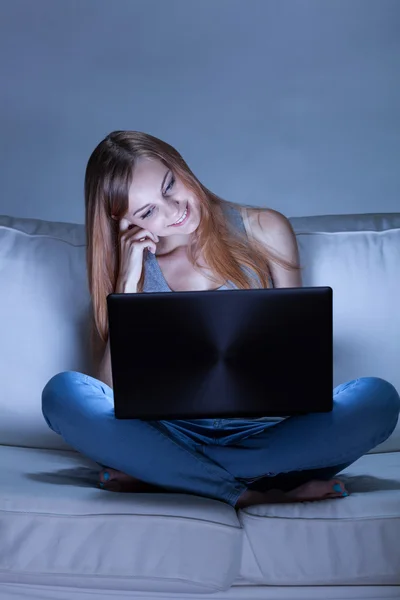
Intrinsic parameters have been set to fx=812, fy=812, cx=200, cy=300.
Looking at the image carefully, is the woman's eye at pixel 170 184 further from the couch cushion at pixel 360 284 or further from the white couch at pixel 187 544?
the white couch at pixel 187 544

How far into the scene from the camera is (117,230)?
1954 millimetres

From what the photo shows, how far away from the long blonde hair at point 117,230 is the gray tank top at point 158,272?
0.01m

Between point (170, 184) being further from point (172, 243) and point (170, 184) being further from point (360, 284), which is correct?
point (360, 284)

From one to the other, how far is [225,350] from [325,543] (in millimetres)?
363

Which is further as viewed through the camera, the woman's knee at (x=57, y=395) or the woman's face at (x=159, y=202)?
the woman's face at (x=159, y=202)

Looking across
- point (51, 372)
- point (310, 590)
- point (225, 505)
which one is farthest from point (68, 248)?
point (310, 590)

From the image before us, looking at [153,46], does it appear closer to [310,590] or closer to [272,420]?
[272,420]

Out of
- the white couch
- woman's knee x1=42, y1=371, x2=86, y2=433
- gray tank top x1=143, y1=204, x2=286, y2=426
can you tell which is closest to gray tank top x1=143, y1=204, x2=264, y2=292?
gray tank top x1=143, y1=204, x2=286, y2=426

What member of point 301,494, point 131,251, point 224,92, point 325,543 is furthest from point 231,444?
point 224,92

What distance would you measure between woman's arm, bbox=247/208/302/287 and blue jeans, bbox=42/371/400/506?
1.45 feet

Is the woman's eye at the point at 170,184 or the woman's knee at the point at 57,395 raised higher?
the woman's eye at the point at 170,184

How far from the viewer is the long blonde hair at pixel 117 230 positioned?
1.91 m

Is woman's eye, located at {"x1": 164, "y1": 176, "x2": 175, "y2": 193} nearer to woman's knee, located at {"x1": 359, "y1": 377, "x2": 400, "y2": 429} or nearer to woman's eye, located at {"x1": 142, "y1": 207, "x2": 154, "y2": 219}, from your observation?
woman's eye, located at {"x1": 142, "y1": 207, "x2": 154, "y2": 219}

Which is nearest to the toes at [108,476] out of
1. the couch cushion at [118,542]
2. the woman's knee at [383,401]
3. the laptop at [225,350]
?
the couch cushion at [118,542]
